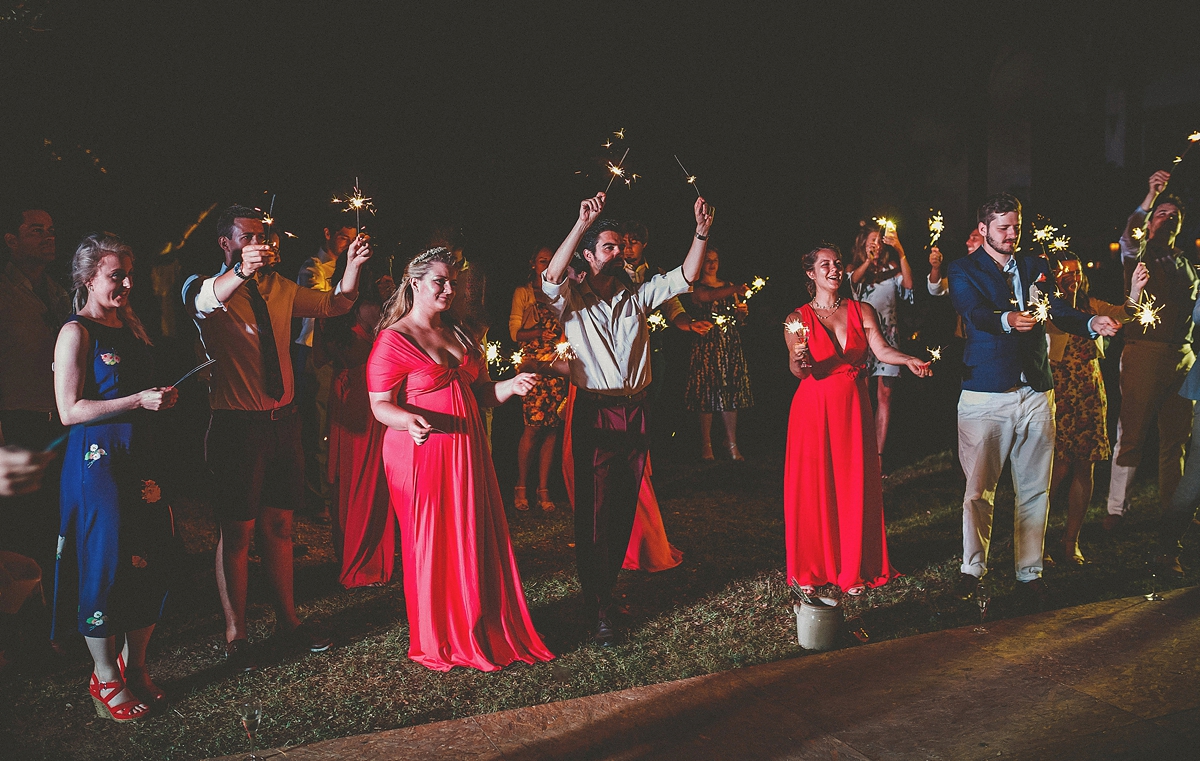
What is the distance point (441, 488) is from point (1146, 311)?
437cm

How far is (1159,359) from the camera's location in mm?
6426

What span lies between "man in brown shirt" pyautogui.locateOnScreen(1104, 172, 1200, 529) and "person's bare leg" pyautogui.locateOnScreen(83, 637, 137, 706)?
6427 millimetres

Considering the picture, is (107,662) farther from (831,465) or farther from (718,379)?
(718,379)

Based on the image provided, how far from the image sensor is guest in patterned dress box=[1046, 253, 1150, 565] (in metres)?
5.71

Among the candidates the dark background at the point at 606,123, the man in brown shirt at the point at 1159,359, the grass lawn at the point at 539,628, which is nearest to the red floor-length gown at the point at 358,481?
the grass lawn at the point at 539,628

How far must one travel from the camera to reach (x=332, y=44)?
7602 millimetres

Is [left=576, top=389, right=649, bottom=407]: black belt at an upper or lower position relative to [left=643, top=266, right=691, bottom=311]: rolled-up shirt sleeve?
lower

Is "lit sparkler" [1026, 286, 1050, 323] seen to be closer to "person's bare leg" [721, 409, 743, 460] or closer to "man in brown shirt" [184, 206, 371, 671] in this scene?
"man in brown shirt" [184, 206, 371, 671]

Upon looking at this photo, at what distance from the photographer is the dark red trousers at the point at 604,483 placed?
455 cm

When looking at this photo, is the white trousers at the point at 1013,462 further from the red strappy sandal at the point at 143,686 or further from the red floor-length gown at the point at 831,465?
the red strappy sandal at the point at 143,686

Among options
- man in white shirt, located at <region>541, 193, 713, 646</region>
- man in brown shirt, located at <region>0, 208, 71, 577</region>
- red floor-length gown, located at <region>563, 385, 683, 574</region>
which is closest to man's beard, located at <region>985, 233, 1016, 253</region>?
man in white shirt, located at <region>541, 193, 713, 646</region>

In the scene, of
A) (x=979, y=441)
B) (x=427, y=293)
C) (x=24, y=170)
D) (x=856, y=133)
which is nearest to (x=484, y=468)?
(x=427, y=293)

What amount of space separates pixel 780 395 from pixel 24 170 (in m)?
8.66

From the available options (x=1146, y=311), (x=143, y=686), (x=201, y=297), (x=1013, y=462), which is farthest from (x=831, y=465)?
(x=143, y=686)
